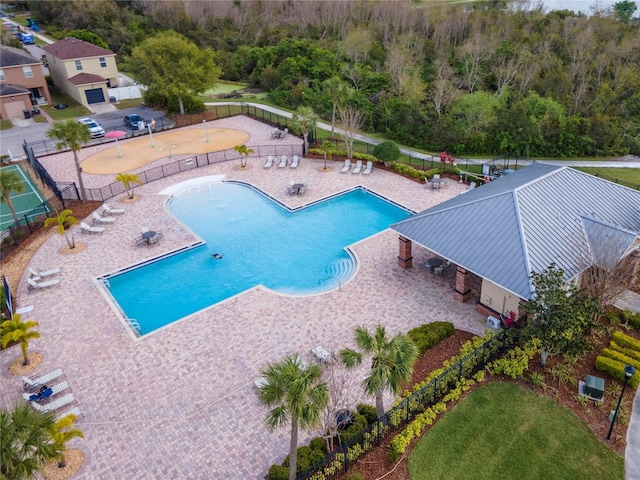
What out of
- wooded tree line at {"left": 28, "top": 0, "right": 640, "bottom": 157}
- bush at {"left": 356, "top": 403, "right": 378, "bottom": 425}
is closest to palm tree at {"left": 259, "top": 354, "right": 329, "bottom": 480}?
bush at {"left": 356, "top": 403, "right": 378, "bottom": 425}

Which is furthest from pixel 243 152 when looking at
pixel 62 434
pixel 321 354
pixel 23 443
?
pixel 23 443

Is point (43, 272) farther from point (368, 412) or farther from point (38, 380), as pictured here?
point (368, 412)

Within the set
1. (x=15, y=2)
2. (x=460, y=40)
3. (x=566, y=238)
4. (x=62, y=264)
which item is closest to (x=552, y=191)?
(x=566, y=238)

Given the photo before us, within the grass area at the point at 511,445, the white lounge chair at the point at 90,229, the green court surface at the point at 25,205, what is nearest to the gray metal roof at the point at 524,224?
the grass area at the point at 511,445

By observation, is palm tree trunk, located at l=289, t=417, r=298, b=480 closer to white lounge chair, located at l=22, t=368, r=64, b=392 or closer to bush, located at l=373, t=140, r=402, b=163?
white lounge chair, located at l=22, t=368, r=64, b=392

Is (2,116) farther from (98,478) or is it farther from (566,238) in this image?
(566,238)

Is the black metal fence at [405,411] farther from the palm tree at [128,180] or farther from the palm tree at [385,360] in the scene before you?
the palm tree at [128,180]
